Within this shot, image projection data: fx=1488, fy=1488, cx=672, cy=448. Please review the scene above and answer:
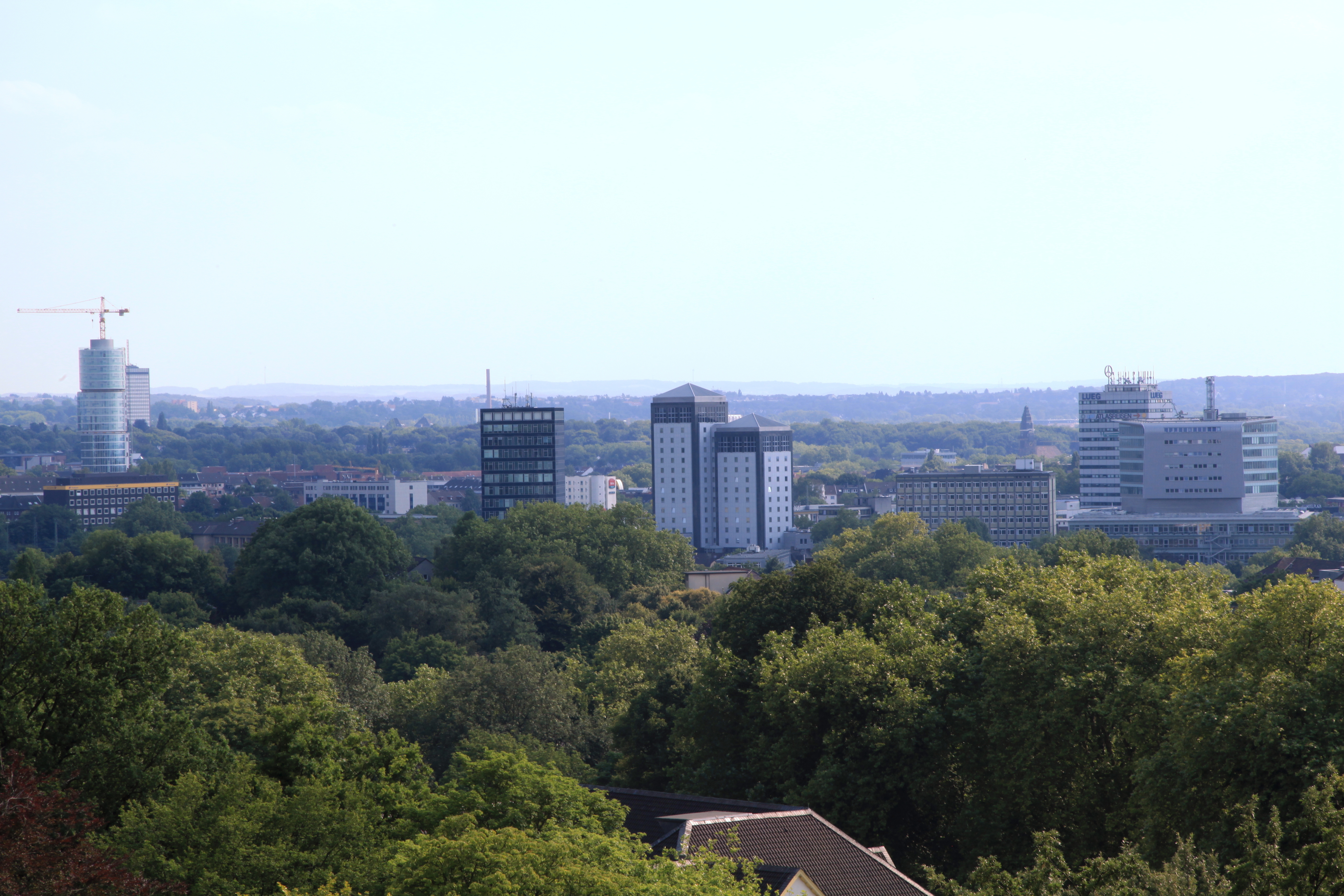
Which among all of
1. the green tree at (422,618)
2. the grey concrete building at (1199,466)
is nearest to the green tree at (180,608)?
the green tree at (422,618)

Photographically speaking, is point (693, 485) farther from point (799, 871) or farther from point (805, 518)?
point (799, 871)

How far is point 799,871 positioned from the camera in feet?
79.6

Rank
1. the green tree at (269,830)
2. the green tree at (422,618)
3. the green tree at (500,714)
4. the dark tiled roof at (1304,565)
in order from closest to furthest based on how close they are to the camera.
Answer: the green tree at (269,830)
the green tree at (500,714)
the green tree at (422,618)
the dark tiled roof at (1304,565)

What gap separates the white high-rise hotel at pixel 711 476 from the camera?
179125 mm

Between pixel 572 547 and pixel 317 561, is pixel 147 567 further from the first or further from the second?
pixel 572 547

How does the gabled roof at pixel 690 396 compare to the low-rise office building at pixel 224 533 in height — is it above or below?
above

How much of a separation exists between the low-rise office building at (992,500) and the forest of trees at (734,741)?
130342 mm

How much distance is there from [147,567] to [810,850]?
66493mm

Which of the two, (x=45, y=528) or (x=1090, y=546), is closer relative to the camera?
(x=1090, y=546)

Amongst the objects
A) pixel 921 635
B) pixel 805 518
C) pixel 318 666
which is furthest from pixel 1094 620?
pixel 805 518

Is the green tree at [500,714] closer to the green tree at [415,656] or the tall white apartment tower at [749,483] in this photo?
the green tree at [415,656]

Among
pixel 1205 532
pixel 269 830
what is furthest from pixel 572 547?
pixel 1205 532

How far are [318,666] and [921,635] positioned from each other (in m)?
24.1

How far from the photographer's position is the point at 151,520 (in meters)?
158
